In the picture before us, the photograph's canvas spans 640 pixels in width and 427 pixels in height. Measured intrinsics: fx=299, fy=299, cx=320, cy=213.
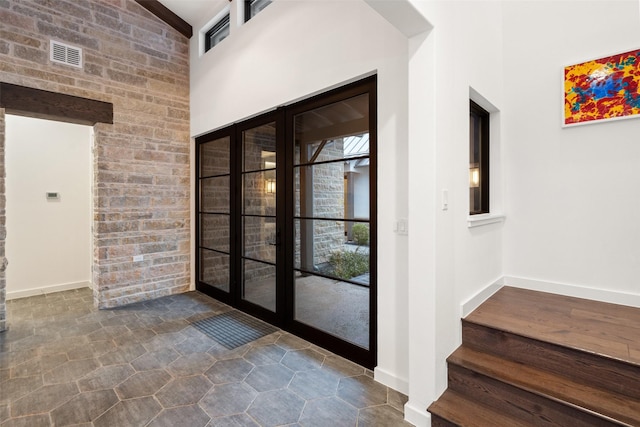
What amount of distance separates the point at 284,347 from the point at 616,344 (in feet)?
7.85

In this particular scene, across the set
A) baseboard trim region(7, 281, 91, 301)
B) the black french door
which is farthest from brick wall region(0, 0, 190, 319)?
baseboard trim region(7, 281, 91, 301)

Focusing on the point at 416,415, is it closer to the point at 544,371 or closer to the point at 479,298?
the point at 544,371

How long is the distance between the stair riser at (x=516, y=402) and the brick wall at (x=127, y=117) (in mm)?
4138

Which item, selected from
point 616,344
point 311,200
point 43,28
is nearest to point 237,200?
point 311,200

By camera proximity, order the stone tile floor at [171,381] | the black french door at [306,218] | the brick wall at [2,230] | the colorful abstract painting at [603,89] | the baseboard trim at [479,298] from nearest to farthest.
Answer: the stone tile floor at [171,381]
the baseboard trim at [479,298]
the colorful abstract painting at [603,89]
the black french door at [306,218]
the brick wall at [2,230]

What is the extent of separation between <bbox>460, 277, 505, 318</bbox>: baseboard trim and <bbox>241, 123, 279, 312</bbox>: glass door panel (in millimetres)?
1947

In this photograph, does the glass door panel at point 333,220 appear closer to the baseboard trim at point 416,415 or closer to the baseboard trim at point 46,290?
the baseboard trim at point 416,415

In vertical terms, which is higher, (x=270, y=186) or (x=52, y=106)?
(x=52, y=106)

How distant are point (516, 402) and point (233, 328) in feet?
8.61

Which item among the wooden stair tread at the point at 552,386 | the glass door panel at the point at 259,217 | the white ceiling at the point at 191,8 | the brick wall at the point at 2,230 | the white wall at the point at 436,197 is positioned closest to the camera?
the wooden stair tread at the point at 552,386

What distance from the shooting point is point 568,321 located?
6.75 ft

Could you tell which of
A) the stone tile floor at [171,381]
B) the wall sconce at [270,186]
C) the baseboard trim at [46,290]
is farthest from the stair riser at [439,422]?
the baseboard trim at [46,290]

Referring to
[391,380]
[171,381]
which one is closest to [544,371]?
[391,380]

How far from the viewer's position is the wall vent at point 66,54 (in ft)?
12.0
